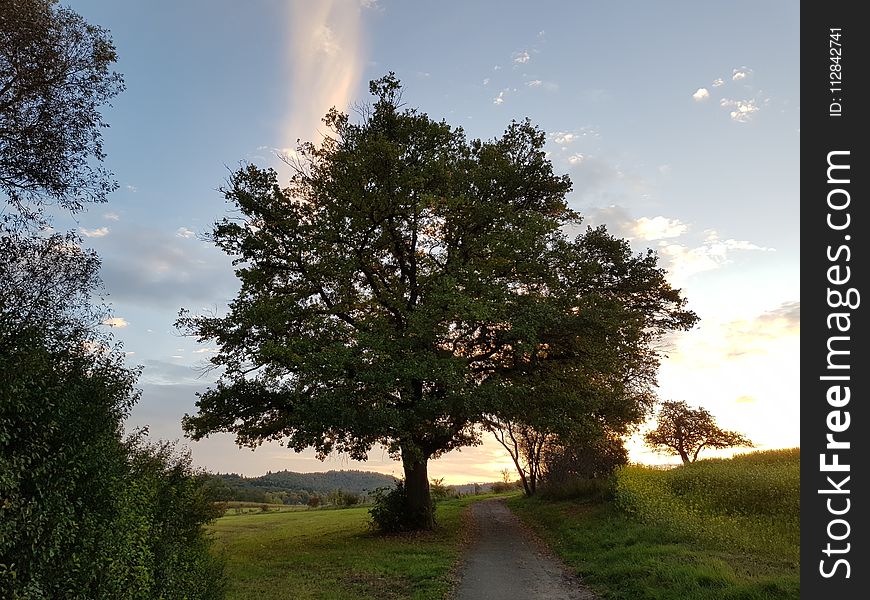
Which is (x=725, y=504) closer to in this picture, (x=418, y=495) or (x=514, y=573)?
(x=514, y=573)

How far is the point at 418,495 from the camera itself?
2514cm

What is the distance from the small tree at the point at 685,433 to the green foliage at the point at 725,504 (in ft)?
104

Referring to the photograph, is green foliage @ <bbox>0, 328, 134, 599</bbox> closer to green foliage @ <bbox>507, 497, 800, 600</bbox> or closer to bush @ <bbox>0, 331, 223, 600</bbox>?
bush @ <bbox>0, 331, 223, 600</bbox>

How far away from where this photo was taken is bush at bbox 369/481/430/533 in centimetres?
2488

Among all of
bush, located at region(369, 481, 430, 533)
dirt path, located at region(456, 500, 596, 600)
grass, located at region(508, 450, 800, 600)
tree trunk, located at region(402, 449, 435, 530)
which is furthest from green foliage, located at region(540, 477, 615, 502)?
bush, located at region(369, 481, 430, 533)

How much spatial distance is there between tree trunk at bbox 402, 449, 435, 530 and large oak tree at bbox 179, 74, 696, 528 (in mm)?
67

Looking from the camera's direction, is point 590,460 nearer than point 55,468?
No

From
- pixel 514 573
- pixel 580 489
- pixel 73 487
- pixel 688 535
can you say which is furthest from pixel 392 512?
pixel 73 487

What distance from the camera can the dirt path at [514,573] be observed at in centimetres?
1342

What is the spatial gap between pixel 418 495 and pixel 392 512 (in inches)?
58.7

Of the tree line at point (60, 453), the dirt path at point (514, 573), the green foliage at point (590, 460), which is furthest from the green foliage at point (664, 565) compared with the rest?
the green foliage at point (590, 460)

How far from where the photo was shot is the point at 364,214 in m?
22.5

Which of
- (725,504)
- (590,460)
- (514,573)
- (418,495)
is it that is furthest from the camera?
(590,460)
